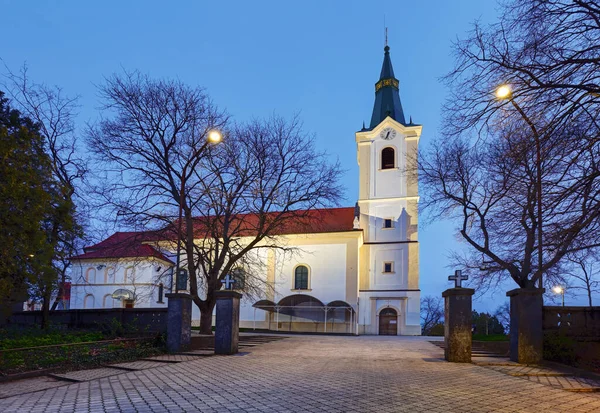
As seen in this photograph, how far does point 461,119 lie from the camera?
7.77m

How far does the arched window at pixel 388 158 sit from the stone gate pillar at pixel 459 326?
30.5m

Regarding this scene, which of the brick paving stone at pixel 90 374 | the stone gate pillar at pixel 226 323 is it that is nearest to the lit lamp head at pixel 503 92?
the brick paving stone at pixel 90 374

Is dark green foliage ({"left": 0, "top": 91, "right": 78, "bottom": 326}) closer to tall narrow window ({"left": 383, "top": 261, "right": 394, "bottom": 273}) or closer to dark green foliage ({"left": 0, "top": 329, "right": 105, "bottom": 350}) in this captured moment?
dark green foliage ({"left": 0, "top": 329, "right": 105, "bottom": 350})

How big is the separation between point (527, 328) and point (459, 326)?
1655 mm

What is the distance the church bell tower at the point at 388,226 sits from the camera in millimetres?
39031

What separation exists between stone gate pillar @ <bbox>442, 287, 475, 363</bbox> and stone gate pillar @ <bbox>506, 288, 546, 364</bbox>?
1152 mm

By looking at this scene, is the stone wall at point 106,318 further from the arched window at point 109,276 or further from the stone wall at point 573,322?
the arched window at point 109,276

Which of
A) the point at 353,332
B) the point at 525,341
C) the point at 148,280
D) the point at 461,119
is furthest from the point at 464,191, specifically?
the point at 148,280

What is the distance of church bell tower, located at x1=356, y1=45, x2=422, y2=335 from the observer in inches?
1537

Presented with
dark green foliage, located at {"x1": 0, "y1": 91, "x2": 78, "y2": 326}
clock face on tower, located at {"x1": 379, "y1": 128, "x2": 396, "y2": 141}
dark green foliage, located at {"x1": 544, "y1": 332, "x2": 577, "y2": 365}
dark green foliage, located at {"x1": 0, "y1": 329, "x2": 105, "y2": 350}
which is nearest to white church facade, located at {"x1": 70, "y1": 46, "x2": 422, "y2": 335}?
clock face on tower, located at {"x1": 379, "y1": 128, "x2": 396, "y2": 141}

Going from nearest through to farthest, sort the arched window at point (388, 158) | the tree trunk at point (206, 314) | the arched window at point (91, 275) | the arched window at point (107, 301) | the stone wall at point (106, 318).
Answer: the stone wall at point (106, 318) → the tree trunk at point (206, 314) → the arched window at point (388, 158) → the arched window at point (107, 301) → the arched window at point (91, 275)

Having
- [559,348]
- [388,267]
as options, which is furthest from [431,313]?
[559,348]

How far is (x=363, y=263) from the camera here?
41.1 metres

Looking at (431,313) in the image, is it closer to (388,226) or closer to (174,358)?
(388,226)
